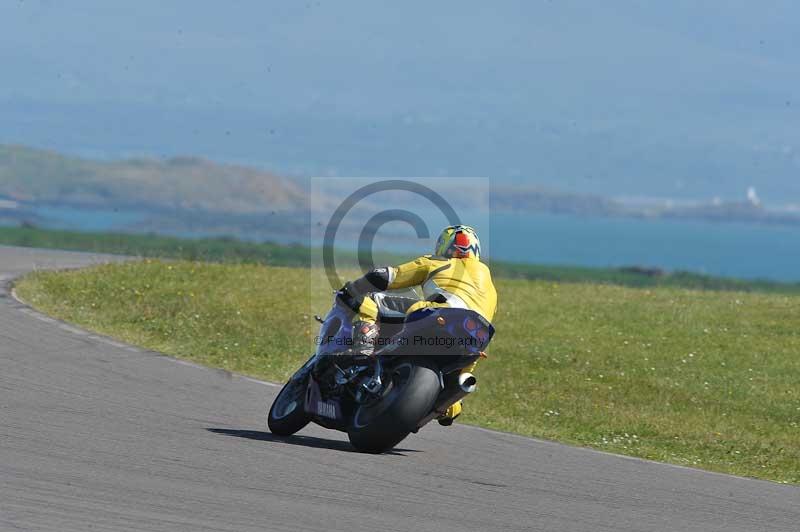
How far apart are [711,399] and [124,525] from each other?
1133 cm

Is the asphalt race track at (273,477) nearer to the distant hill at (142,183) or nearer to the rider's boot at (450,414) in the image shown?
the rider's boot at (450,414)

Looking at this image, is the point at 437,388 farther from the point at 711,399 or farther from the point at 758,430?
the point at 711,399

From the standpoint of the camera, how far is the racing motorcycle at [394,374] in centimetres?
1009

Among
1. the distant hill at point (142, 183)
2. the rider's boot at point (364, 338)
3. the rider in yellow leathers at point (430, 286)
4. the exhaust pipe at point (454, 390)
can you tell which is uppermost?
the rider in yellow leathers at point (430, 286)

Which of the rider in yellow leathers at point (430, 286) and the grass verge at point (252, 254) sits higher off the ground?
the rider in yellow leathers at point (430, 286)

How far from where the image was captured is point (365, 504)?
8352 mm

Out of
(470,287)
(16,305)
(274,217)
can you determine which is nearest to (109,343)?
(16,305)

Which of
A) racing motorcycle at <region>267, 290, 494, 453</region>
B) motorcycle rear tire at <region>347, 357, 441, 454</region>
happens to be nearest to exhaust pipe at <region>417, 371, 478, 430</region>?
racing motorcycle at <region>267, 290, 494, 453</region>

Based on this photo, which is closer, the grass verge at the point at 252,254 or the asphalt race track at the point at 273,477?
the asphalt race track at the point at 273,477

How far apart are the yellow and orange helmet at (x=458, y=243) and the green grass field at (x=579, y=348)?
3.35 m

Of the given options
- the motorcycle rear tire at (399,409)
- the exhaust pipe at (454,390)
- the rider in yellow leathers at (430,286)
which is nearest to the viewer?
the motorcycle rear tire at (399,409)

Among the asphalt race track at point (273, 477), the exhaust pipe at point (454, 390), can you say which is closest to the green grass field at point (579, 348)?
the asphalt race track at point (273, 477)

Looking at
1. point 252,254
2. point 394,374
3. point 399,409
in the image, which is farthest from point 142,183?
point 399,409

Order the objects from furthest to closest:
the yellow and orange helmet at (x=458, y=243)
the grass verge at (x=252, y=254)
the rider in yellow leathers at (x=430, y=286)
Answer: the grass verge at (x=252, y=254) → the yellow and orange helmet at (x=458, y=243) → the rider in yellow leathers at (x=430, y=286)
